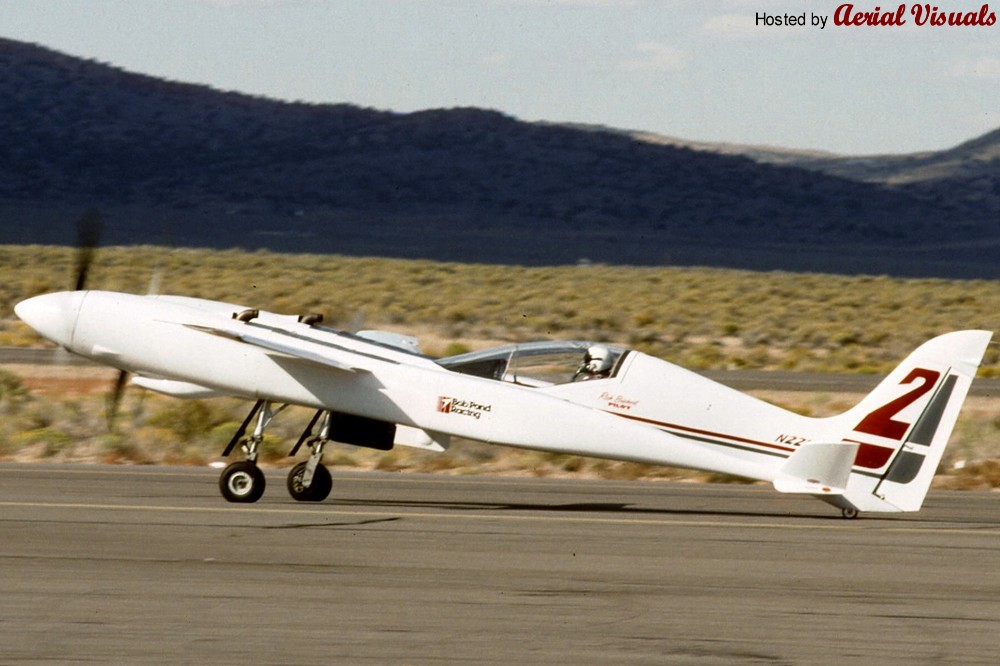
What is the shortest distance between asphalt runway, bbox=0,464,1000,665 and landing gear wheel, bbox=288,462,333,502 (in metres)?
0.31

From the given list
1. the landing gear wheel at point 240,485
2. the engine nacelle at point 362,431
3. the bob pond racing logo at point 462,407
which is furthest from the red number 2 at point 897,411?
the landing gear wheel at point 240,485

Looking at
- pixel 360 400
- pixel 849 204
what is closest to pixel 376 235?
pixel 849 204

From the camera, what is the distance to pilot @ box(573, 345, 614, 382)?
568 inches

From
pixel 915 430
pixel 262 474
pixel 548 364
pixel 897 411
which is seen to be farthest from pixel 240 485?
pixel 915 430


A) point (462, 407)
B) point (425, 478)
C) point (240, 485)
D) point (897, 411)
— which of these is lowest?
point (425, 478)

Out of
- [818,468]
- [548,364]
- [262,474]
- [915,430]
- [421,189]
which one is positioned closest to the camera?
[818,468]

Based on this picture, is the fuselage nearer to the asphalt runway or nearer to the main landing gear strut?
the main landing gear strut

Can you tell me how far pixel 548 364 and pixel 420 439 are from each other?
63.4 inches

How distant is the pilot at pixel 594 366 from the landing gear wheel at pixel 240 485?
10.9 ft

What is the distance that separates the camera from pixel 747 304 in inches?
2421

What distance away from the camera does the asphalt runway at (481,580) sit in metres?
8.60

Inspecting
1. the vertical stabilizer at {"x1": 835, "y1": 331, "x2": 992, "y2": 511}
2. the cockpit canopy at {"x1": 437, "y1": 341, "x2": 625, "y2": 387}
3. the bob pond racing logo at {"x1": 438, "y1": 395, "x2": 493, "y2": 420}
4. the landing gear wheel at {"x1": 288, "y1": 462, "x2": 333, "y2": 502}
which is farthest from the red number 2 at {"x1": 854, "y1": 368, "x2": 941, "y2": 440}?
the landing gear wheel at {"x1": 288, "y1": 462, "x2": 333, "y2": 502}

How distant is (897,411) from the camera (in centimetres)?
1377

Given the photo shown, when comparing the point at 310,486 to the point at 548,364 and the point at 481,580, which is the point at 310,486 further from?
the point at 481,580
